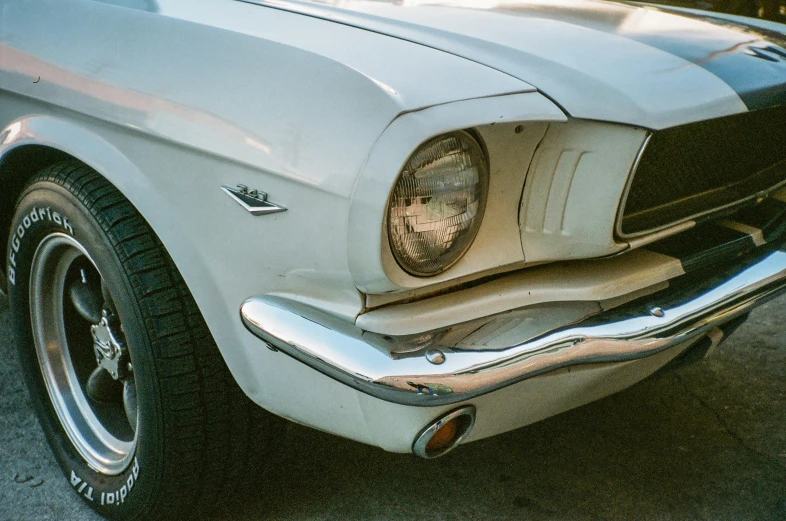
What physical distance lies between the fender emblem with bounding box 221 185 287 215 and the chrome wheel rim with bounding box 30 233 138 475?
63cm

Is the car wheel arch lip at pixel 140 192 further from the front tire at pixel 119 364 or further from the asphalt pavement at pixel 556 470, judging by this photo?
the asphalt pavement at pixel 556 470

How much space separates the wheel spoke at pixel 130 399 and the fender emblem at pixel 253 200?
29.2 inches

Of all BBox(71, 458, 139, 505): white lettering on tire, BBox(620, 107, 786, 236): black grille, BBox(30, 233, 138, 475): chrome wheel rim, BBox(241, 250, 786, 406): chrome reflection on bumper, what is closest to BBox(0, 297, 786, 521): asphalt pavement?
BBox(71, 458, 139, 505): white lettering on tire

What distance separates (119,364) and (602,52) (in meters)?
1.33

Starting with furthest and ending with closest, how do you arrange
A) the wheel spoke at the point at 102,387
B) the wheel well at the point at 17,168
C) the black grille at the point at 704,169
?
1. the wheel spoke at the point at 102,387
2. the wheel well at the point at 17,168
3. the black grille at the point at 704,169

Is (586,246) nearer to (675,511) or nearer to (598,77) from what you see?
(598,77)

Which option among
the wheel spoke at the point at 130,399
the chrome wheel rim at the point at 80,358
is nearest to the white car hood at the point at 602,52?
the chrome wheel rim at the point at 80,358

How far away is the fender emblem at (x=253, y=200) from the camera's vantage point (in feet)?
4.89

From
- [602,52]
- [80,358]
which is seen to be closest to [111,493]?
[80,358]

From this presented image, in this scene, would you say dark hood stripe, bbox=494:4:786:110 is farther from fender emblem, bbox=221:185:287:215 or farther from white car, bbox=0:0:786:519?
fender emblem, bbox=221:185:287:215

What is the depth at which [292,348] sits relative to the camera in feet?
4.91

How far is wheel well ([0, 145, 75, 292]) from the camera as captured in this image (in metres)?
1.99

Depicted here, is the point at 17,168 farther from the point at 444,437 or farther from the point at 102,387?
the point at 444,437

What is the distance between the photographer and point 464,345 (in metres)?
1.46
